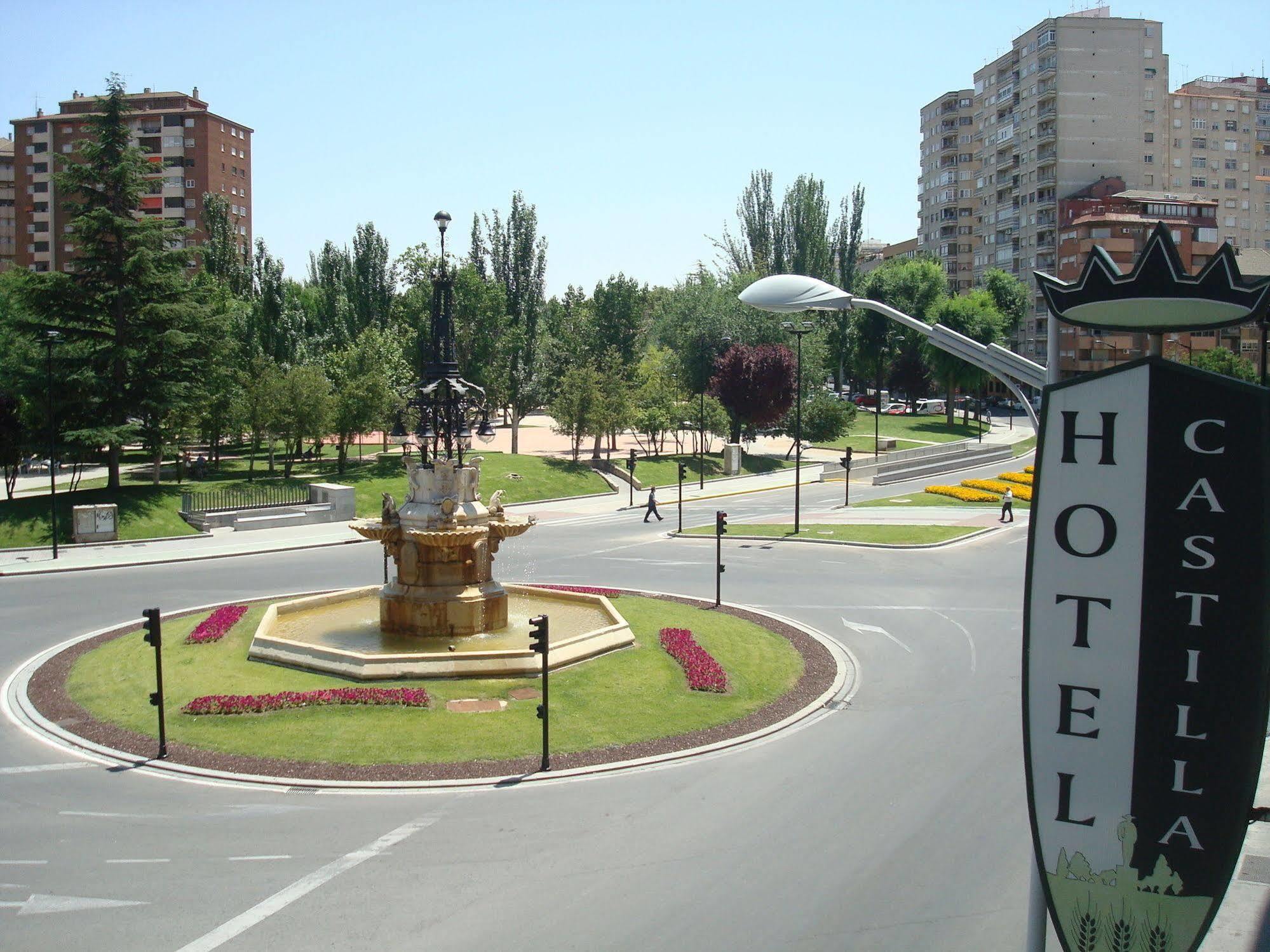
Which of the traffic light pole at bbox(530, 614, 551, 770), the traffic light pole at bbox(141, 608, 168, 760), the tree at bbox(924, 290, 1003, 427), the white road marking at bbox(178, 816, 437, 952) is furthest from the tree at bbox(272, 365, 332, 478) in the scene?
the tree at bbox(924, 290, 1003, 427)

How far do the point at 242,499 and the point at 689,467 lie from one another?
25.5 metres

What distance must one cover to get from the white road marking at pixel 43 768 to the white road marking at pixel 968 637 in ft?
50.0

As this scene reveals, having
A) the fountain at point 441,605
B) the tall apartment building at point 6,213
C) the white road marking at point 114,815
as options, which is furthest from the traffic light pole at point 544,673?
the tall apartment building at point 6,213

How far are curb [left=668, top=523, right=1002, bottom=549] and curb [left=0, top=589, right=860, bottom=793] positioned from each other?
15297mm

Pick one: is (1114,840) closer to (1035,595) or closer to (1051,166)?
(1035,595)

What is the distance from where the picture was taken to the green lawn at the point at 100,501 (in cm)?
3644

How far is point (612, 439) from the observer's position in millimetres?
61875

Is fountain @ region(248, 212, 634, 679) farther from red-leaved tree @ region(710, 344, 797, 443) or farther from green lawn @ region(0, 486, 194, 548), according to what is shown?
red-leaved tree @ region(710, 344, 797, 443)

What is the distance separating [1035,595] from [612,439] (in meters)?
54.6

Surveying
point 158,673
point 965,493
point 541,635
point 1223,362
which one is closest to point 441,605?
point 541,635

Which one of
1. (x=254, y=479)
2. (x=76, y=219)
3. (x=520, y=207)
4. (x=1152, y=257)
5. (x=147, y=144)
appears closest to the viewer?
(x=1152, y=257)

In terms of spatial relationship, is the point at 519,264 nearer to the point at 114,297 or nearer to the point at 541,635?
the point at 114,297

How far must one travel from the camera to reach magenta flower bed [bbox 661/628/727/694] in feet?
61.8

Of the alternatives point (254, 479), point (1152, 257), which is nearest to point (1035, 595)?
point (1152, 257)
